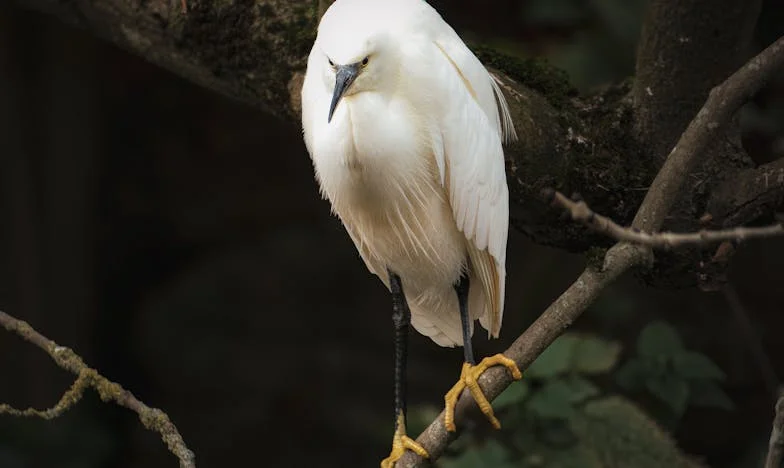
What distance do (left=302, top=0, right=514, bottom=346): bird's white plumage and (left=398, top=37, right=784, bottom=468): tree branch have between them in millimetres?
272

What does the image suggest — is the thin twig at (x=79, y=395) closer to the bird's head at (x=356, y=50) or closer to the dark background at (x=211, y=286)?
the bird's head at (x=356, y=50)

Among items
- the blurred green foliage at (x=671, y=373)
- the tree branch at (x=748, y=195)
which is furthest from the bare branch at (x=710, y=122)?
the blurred green foliage at (x=671, y=373)

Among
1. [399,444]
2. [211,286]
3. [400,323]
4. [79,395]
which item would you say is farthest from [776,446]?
[211,286]

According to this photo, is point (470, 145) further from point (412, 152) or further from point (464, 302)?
point (464, 302)

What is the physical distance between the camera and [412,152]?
1576 mm

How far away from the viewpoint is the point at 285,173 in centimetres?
397

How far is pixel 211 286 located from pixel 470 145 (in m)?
2.30

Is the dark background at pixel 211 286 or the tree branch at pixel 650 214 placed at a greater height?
the tree branch at pixel 650 214

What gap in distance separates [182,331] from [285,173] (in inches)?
29.0

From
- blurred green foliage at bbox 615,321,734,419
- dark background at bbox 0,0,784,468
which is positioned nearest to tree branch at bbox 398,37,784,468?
blurred green foliage at bbox 615,321,734,419

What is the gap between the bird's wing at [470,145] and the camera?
5.25 feet

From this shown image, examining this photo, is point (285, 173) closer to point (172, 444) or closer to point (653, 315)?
point (653, 315)

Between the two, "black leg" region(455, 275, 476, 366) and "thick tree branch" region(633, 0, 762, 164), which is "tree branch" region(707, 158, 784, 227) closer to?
"thick tree branch" region(633, 0, 762, 164)

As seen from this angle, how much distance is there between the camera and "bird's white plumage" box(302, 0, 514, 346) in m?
1.49
